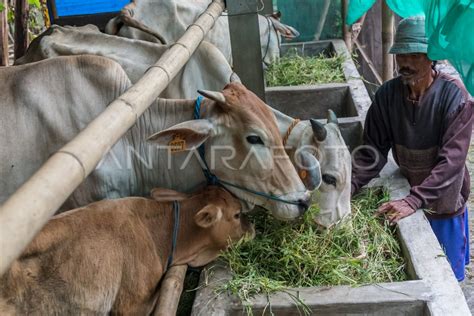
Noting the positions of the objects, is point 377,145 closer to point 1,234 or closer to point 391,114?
point 391,114

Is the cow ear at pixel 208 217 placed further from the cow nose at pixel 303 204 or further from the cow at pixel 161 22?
the cow at pixel 161 22

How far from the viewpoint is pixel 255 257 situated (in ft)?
11.2

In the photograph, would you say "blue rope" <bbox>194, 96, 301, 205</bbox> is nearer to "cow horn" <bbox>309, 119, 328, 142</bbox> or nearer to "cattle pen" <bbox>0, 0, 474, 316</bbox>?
"cattle pen" <bbox>0, 0, 474, 316</bbox>

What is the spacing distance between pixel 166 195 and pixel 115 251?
51 cm

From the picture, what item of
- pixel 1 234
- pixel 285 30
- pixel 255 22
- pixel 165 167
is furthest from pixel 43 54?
pixel 1 234

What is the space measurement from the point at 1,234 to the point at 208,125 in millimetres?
2016

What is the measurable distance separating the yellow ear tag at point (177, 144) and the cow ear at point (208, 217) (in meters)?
0.38

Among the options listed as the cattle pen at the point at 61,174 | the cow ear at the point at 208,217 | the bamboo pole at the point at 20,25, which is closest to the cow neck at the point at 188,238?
the cow ear at the point at 208,217

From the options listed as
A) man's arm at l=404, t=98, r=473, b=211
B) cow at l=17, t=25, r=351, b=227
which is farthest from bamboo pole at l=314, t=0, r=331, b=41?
man's arm at l=404, t=98, r=473, b=211

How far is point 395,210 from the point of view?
3.87 m

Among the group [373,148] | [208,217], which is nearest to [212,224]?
[208,217]

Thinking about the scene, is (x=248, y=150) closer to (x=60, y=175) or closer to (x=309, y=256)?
(x=309, y=256)

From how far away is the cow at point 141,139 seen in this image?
11.0 ft

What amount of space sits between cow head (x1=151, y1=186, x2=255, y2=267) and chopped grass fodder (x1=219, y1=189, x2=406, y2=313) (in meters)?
0.07
